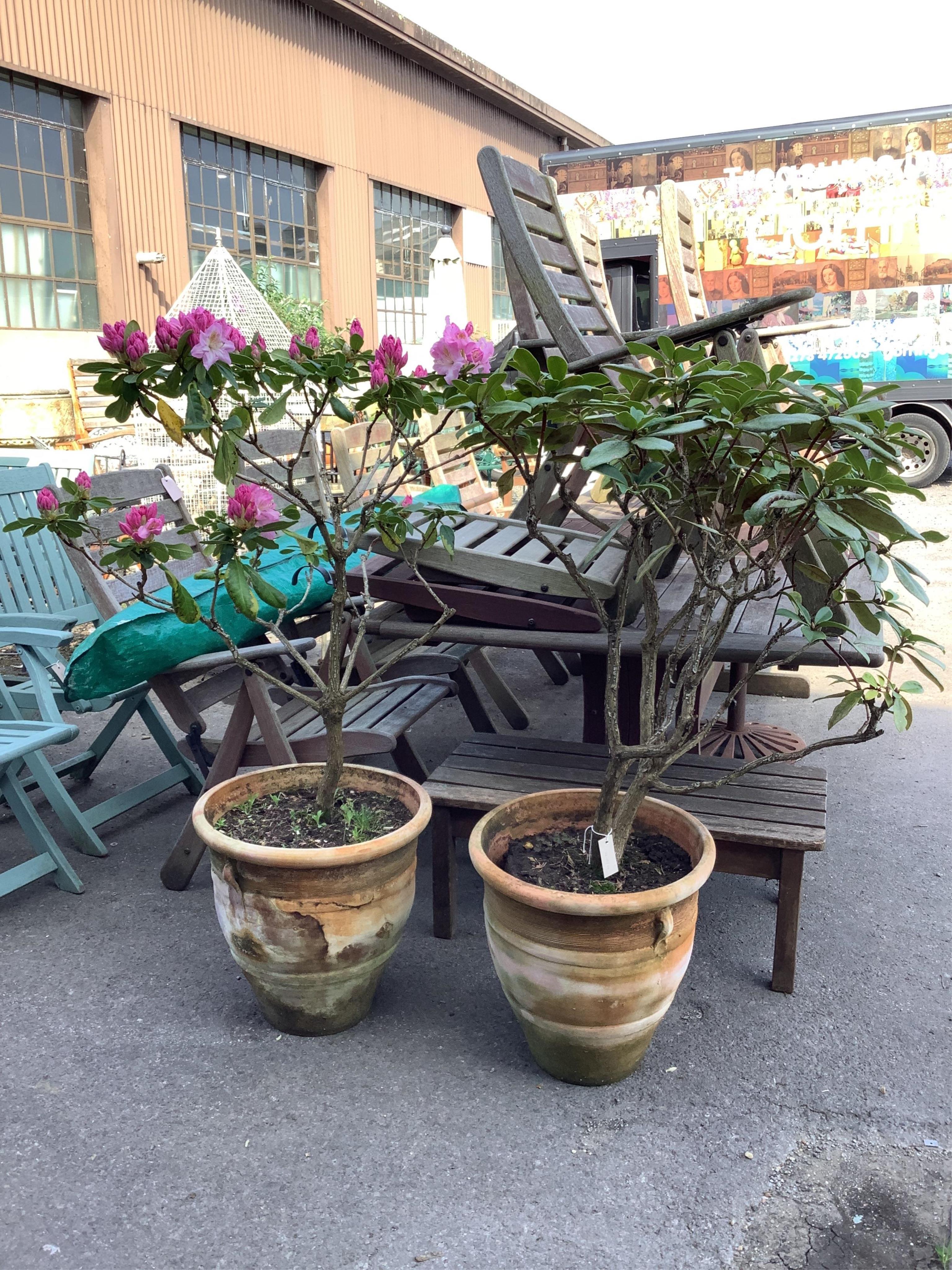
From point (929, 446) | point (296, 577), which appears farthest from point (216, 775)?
point (929, 446)

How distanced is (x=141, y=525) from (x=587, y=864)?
46.5 inches

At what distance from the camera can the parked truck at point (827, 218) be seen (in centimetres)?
946

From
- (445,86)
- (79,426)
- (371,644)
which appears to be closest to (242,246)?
(79,426)

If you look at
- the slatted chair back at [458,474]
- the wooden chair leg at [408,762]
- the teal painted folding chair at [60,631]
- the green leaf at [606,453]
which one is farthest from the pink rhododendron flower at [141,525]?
the slatted chair back at [458,474]

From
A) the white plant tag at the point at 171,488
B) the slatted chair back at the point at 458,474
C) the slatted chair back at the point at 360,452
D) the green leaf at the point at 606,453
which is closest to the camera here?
the green leaf at the point at 606,453

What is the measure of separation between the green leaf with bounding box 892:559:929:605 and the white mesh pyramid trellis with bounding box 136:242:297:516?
585 cm

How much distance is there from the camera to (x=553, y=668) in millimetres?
4902

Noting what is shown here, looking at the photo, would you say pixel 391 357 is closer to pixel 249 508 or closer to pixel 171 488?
pixel 249 508

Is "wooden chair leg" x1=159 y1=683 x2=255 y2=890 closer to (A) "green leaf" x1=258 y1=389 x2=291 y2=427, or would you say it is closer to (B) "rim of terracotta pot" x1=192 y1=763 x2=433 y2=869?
(B) "rim of terracotta pot" x1=192 y1=763 x2=433 y2=869

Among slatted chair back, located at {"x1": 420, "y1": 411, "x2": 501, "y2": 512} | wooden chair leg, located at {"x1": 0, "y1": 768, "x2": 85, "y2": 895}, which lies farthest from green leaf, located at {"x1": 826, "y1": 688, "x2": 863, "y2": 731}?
slatted chair back, located at {"x1": 420, "y1": 411, "x2": 501, "y2": 512}

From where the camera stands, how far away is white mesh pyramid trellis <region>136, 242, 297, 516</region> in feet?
25.3

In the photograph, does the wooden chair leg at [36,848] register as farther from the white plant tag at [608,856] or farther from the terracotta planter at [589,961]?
the white plant tag at [608,856]

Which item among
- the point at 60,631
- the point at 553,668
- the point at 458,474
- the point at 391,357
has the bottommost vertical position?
the point at 553,668

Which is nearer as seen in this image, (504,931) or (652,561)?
(652,561)
